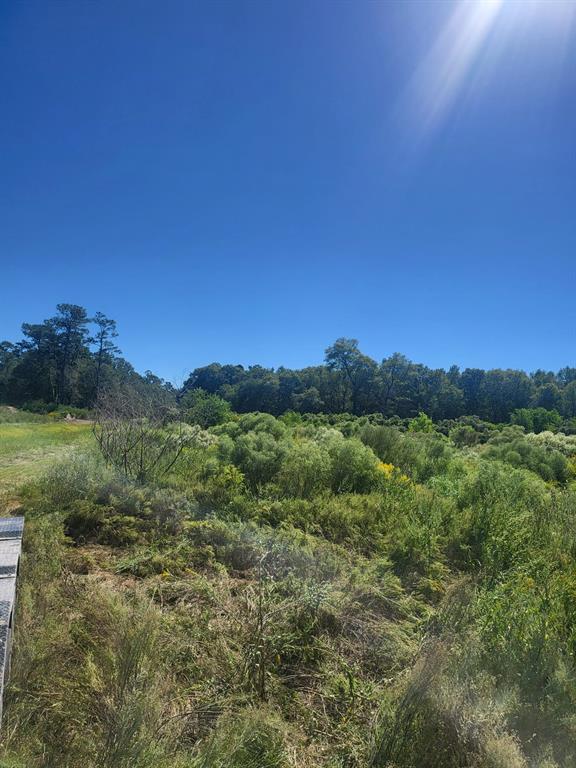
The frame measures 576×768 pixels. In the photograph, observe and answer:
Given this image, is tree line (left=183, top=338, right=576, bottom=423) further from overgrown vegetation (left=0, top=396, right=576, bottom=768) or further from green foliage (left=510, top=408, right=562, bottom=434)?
overgrown vegetation (left=0, top=396, right=576, bottom=768)

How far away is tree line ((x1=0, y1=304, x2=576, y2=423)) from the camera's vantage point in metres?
38.4

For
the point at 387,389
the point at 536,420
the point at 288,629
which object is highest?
the point at 387,389

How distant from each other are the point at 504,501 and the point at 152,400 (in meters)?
5.87

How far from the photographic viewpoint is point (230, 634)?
2.53 meters

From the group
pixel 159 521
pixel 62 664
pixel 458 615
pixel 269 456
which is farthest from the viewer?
pixel 269 456

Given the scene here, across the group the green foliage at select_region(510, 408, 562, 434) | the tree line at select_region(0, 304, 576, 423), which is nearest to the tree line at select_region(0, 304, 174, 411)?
the tree line at select_region(0, 304, 576, 423)

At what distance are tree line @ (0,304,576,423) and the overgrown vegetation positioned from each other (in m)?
30.0

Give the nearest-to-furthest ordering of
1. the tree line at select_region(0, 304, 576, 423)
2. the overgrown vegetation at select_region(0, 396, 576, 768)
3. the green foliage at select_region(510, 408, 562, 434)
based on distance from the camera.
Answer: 1. the overgrown vegetation at select_region(0, 396, 576, 768)
2. the green foliage at select_region(510, 408, 562, 434)
3. the tree line at select_region(0, 304, 576, 423)

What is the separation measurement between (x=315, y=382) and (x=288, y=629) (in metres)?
47.1

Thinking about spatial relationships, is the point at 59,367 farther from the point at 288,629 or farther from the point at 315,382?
the point at 288,629

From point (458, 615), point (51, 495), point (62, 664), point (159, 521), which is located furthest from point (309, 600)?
point (51, 495)

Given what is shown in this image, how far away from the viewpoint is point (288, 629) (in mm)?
2643

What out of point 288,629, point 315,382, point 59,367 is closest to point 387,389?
point 315,382

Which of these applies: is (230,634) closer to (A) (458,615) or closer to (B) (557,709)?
(A) (458,615)
